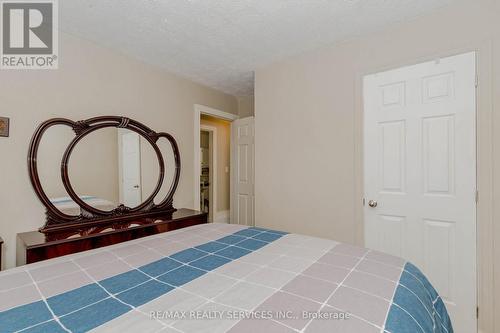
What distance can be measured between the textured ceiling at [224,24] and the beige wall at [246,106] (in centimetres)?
132

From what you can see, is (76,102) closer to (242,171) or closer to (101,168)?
(101,168)

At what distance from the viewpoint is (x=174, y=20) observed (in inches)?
76.7

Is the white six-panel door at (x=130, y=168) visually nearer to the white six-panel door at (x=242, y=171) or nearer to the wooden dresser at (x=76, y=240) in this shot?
the wooden dresser at (x=76, y=240)

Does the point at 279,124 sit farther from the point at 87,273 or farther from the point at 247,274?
the point at 87,273

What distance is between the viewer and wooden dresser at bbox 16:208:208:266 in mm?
1635

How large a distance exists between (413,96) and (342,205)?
3.64ft

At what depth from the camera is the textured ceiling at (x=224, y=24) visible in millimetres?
1784

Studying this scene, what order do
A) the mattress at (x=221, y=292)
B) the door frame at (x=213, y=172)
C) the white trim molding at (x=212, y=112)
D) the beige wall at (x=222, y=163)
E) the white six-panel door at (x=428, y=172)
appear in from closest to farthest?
the mattress at (x=221, y=292) → the white six-panel door at (x=428, y=172) → the white trim molding at (x=212, y=112) → the door frame at (x=213, y=172) → the beige wall at (x=222, y=163)

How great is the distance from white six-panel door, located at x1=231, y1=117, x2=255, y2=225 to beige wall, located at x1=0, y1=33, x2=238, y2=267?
0.85m

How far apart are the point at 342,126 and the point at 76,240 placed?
96.5 inches

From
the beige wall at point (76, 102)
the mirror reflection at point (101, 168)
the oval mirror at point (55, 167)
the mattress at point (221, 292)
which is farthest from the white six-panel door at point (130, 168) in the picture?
the mattress at point (221, 292)

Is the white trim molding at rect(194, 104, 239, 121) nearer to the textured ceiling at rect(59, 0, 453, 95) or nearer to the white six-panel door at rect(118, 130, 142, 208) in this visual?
the textured ceiling at rect(59, 0, 453, 95)

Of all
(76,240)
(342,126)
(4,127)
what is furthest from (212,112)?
(76,240)

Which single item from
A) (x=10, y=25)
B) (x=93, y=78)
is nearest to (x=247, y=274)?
(x=93, y=78)
